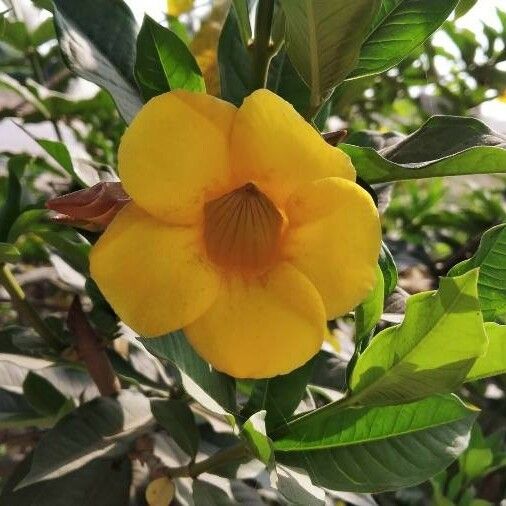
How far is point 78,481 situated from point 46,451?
0.10 metres

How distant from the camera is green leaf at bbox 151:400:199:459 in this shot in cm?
94

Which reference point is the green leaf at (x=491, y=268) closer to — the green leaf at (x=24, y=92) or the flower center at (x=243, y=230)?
the flower center at (x=243, y=230)

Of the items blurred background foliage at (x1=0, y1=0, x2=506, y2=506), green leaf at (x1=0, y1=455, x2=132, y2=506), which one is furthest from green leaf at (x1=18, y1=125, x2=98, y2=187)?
green leaf at (x1=0, y1=455, x2=132, y2=506)

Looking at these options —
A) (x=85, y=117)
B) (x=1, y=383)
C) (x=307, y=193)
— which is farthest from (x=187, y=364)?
(x=85, y=117)

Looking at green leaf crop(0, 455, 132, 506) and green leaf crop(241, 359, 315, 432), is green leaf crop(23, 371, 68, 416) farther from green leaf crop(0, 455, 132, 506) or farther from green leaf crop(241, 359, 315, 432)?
green leaf crop(241, 359, 315, 432)

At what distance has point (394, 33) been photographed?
0.79 metres

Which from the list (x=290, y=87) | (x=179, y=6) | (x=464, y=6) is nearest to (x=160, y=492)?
(x=290, y=87)

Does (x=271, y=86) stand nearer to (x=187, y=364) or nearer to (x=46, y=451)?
(x=187, y=364)

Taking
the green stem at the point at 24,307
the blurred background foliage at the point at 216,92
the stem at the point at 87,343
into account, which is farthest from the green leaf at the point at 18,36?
the stem at the point at 87,343

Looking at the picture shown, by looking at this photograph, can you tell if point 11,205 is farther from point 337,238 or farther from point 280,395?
point 337,238

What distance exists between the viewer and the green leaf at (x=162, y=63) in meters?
0.79

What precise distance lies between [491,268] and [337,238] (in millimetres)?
205

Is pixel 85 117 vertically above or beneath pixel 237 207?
beneath

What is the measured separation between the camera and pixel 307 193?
63 cm
